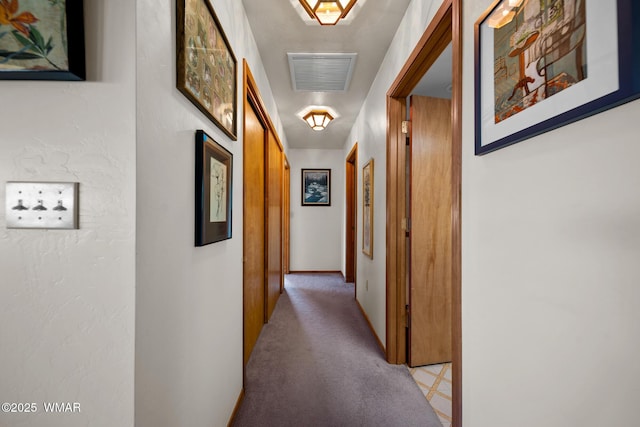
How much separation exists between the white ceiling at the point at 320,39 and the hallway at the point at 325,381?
8.25ft

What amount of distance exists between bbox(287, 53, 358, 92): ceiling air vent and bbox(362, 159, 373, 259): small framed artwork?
2.78 ft

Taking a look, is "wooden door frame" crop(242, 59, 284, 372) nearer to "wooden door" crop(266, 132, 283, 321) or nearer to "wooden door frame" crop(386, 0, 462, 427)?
"wooden door" crop(266, 132, 283, 321)

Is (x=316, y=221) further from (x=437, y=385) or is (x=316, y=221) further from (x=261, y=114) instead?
(x=437, y=385)

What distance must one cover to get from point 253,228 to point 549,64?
2.03 meters

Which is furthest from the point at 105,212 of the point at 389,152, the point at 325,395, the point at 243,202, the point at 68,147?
the point at 389,152

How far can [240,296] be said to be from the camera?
1.67 m

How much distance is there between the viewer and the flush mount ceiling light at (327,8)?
1.35 metres

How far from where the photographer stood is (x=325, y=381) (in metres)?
1.83

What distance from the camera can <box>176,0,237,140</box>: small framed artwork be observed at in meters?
0.86

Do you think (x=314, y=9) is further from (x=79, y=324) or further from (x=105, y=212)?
(x=79, y=324)

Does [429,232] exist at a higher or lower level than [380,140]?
Result: lower

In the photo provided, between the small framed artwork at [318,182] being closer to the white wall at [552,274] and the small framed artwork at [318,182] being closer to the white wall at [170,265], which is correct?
the white wall at [170,265]

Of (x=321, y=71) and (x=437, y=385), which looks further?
(x=321, y=71)

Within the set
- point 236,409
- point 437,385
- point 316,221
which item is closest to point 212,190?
point 236,409
